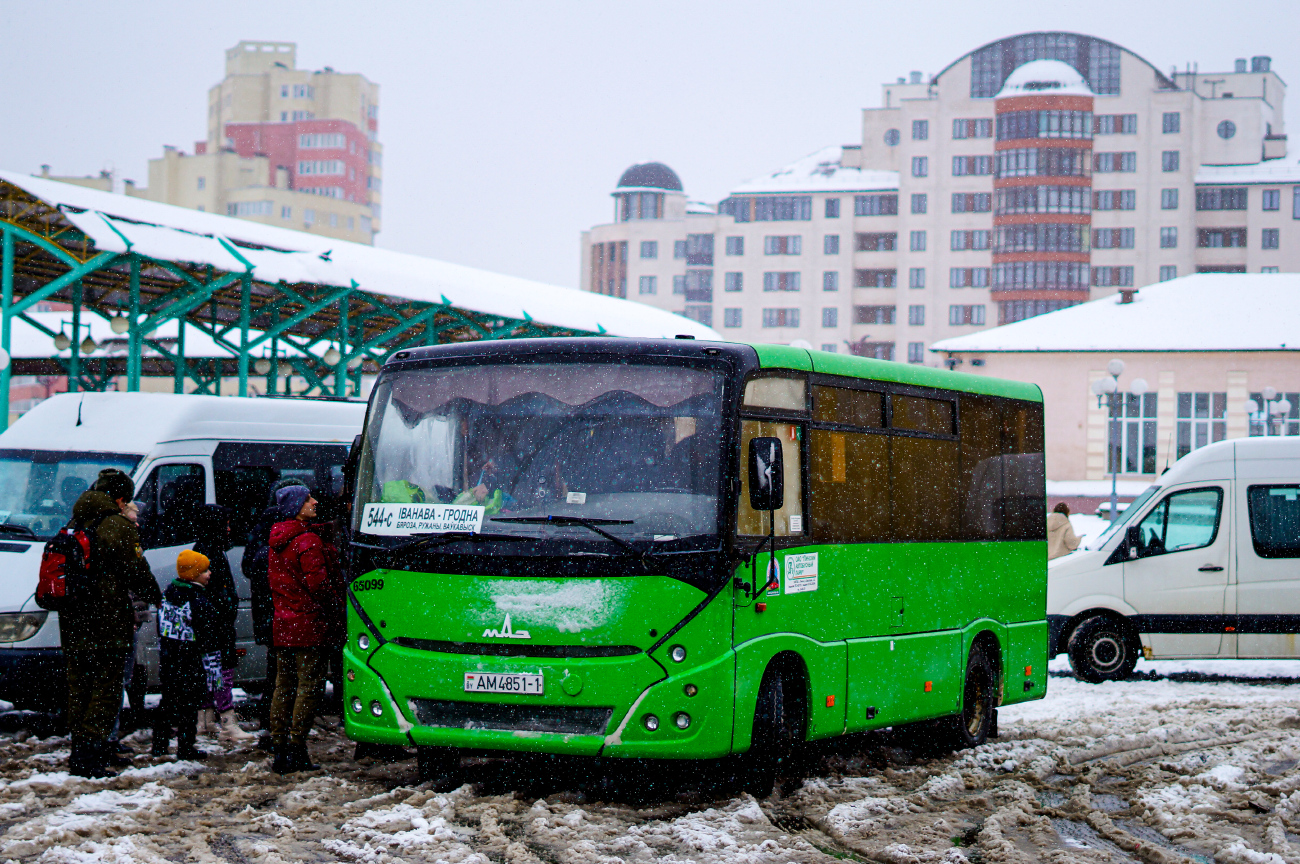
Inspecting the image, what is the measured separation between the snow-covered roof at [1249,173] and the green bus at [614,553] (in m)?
98.3

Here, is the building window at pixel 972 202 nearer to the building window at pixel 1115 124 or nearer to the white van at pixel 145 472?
the building window at pixel 1115 124

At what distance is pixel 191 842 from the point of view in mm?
7242

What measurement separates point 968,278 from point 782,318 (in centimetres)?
1383

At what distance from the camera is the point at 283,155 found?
5295 inches

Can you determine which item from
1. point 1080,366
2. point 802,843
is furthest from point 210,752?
point 1080,366

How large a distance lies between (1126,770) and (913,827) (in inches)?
101

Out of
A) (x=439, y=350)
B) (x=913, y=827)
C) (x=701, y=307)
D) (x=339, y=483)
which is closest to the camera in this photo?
(x=913, y=827)

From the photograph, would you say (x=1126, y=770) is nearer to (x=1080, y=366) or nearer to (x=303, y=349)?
(x=303, y=349)

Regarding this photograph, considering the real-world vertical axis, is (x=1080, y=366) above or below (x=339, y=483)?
above

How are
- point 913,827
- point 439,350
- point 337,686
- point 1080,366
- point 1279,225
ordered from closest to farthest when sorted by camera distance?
point 913,827
point 439,350
point 337,686
point 1080,366
point 1279,225

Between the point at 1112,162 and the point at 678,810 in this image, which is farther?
the point at 1112,162

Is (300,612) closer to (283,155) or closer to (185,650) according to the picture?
(185,650)

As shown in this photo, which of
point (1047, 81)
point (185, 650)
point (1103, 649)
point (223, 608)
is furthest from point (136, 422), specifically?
point (1047, 81)

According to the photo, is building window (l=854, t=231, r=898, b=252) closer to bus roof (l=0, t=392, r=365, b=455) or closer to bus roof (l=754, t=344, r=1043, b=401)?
bus roof (l=754, t=344, r=1043, b=401)
